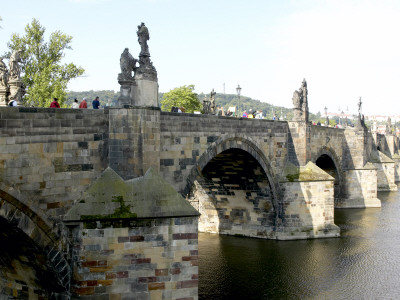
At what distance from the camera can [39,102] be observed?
3328cm

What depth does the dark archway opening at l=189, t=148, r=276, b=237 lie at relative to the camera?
83.5 feet

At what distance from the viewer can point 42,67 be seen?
35719 mm

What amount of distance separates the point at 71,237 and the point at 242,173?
49.2ft

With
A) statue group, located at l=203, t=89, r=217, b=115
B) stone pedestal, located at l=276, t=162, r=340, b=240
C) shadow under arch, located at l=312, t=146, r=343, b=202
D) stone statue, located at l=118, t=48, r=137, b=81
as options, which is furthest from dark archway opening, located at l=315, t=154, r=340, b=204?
stone statue, located at l=118, t=48, r=137, b=81

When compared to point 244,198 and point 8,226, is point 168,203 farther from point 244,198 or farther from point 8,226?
point 244,198

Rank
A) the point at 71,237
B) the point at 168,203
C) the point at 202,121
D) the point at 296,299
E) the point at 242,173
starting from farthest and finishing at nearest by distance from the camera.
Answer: the point at 242,173 < the point at 202,121 < the point at 296,299 < the point at 168,203 < the point at 71,237

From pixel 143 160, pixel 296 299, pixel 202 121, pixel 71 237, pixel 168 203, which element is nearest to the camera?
pixel 71 237

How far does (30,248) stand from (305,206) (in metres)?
16.8

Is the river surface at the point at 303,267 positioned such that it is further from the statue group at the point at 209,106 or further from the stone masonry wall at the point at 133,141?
the statue group at the point at 209,106

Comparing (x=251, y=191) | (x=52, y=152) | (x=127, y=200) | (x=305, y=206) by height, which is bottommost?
(x=305, y=206)

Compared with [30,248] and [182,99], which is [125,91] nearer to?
[30,248]

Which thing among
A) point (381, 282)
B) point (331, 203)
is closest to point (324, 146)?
point (331, 203)

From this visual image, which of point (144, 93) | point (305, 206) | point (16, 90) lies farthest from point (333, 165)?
point (16, 90)

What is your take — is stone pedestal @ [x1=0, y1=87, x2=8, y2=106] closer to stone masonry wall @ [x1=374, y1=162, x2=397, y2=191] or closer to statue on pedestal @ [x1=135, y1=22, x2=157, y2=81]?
statue on pedestal @ [x1=135, y1=22, x2=157, y2=81]
